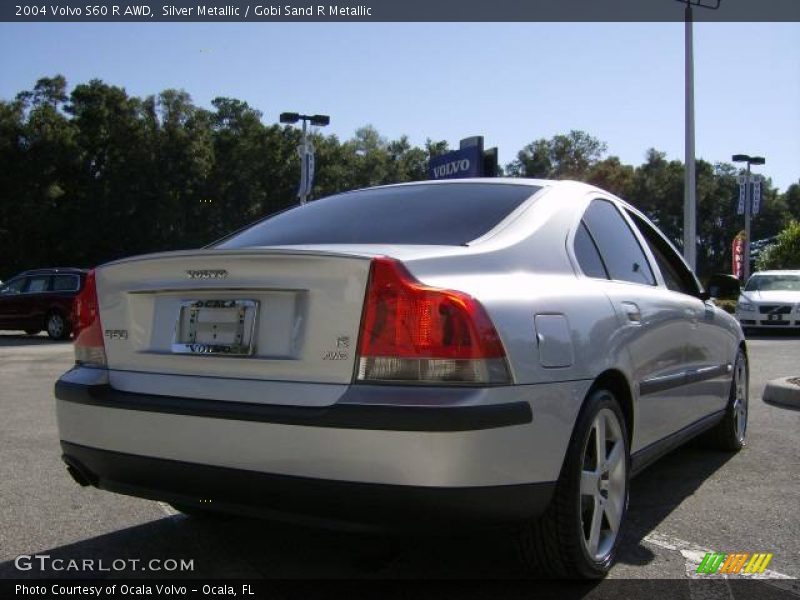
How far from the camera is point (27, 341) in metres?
18.0

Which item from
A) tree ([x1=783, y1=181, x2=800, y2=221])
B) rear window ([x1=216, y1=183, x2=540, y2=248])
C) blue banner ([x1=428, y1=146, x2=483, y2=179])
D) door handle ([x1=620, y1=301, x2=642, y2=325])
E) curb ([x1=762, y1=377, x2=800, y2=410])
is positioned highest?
tree ([x1=783, y1=181, x2=800, y2=221])

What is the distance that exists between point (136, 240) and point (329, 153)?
16405 millimetres

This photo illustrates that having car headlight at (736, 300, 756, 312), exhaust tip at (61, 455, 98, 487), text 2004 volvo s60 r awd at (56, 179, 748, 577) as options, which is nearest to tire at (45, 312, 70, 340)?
car headlight at (736, 300, 756, 312)

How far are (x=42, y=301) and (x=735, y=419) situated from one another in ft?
55.5

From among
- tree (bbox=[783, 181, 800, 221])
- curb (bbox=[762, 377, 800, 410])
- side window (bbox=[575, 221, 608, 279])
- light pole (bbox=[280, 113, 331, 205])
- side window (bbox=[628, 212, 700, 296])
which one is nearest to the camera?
side window (bbox=[575, 221, 608, 279])

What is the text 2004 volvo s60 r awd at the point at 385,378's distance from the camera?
7.82 ft

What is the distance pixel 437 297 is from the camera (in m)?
2.47

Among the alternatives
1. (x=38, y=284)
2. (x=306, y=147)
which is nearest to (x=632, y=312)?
(x=38, y=284)

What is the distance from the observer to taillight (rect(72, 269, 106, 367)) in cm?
304

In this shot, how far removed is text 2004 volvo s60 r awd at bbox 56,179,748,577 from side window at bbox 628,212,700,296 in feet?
3.29

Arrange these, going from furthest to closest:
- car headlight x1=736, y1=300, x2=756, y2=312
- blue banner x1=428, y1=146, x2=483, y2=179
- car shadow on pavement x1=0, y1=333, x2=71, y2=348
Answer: car headlight x1=736, y1=300, x2=756, y2=312 < car shadow on pavement x1=0, y1=333, x2=71, y2=348 < blue banner x1=428, y1=146, x2=483, y2=179

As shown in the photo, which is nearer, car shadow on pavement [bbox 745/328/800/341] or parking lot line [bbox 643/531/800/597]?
parking lot line [bbox 643/531/800/597]

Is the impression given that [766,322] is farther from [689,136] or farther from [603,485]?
[603,485]

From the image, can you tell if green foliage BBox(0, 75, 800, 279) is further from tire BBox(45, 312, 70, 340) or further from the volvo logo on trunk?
the volvo logo on trunk
